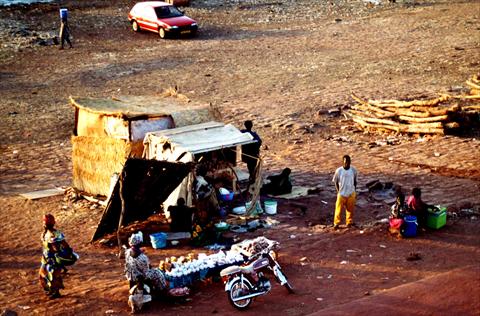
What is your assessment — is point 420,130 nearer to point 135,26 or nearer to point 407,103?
point 407,103

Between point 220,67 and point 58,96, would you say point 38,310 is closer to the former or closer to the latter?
point 58,96

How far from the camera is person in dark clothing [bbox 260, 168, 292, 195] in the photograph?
14.1 metres

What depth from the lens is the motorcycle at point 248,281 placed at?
31.6ft

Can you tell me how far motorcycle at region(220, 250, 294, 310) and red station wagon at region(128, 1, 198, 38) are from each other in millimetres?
18756

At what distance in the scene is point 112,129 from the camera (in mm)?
14172

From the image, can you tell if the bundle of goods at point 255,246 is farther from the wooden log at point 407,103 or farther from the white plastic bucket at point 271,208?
the wooden log at point 407,103

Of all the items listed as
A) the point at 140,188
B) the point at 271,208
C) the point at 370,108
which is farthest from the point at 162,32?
the point at 140,188

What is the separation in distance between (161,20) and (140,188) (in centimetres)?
1663

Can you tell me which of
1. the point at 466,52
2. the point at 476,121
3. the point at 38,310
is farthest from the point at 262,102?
the point at 38,310

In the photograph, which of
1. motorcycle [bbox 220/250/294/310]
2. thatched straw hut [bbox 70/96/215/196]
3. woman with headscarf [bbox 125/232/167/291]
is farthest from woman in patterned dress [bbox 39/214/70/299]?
thatched straw hut [bbox 70/96/215/196]

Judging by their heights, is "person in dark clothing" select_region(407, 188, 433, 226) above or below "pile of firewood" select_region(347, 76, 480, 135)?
below

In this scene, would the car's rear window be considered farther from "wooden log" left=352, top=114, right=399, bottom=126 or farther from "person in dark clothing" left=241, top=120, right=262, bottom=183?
"person in dark clothing" left=241, top=120, right=262, bottom=183

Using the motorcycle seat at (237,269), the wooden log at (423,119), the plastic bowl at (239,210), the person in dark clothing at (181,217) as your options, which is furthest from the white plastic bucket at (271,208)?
the wooden log at (423,119)

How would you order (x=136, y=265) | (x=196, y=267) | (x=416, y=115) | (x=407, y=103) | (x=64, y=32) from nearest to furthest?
(x=136, y=265) < (x=196, y=267) < (x=416, y=115) < (x=407, y=103) < (x=64, y=32)
